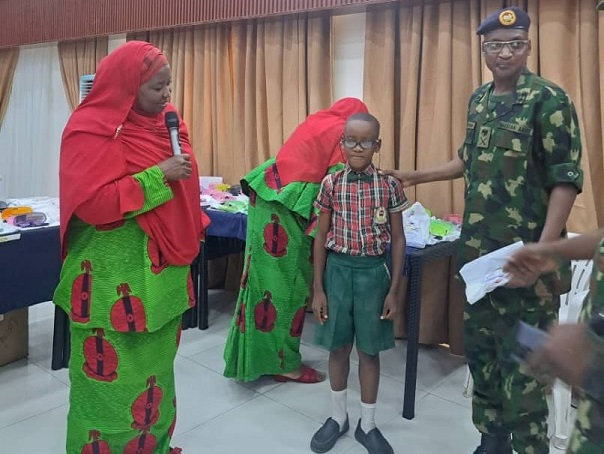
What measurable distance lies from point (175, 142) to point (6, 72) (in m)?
5.54

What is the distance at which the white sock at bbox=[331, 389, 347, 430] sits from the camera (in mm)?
2098

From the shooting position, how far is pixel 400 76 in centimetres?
320

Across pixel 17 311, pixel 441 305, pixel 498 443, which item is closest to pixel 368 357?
pixel 498 443

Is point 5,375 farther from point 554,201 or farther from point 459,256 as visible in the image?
point 554,201

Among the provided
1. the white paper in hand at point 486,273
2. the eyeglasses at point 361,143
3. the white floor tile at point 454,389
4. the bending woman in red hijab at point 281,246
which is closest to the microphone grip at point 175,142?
the eyeglasses at point 361,143

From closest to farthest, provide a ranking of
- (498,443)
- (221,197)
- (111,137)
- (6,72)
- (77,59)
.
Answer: (111,137)
(498,443)
(221,197)
(77,59)
(6,72)

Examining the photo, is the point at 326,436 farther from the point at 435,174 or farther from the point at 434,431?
the point at 435,174

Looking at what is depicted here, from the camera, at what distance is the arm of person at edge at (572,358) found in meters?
0.82

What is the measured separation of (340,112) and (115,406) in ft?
5.09

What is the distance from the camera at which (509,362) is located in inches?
65.1

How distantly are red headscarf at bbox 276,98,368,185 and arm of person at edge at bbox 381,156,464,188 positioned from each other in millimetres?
412

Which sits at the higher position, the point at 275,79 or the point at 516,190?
the point at 275,79

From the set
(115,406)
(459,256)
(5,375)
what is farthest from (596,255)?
(5,375)

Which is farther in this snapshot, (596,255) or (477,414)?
(477,414)
